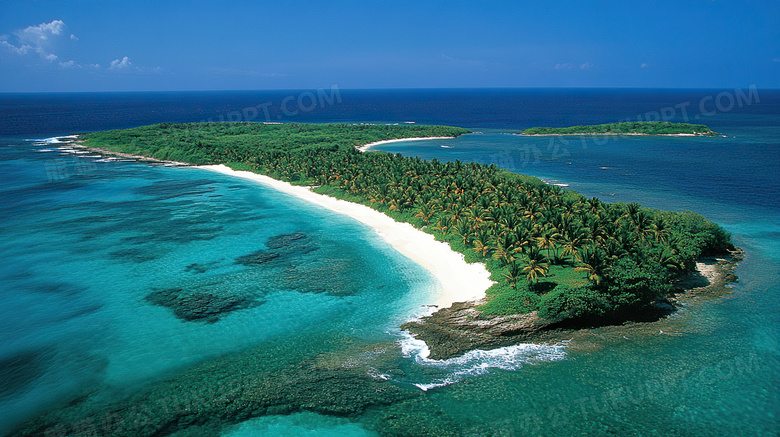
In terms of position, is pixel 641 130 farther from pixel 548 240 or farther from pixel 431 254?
pixel 431 254

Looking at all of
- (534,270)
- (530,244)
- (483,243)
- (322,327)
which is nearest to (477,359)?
(534,270)

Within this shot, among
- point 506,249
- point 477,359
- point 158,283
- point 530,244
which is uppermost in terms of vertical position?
point 530,244

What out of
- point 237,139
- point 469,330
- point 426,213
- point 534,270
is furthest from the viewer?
point 237,139

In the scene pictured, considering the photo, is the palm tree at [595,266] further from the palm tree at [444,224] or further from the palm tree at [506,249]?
the palm tree at [444,224]

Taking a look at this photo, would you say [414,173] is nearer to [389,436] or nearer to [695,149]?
[389,436]

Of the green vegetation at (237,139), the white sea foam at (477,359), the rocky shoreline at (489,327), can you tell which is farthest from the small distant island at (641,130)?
the white sea foam at (477,359)

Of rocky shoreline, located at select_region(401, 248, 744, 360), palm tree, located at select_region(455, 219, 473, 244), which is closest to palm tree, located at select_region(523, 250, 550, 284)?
rocky shoreline, located at select_region(401, 248, 744, 360)
